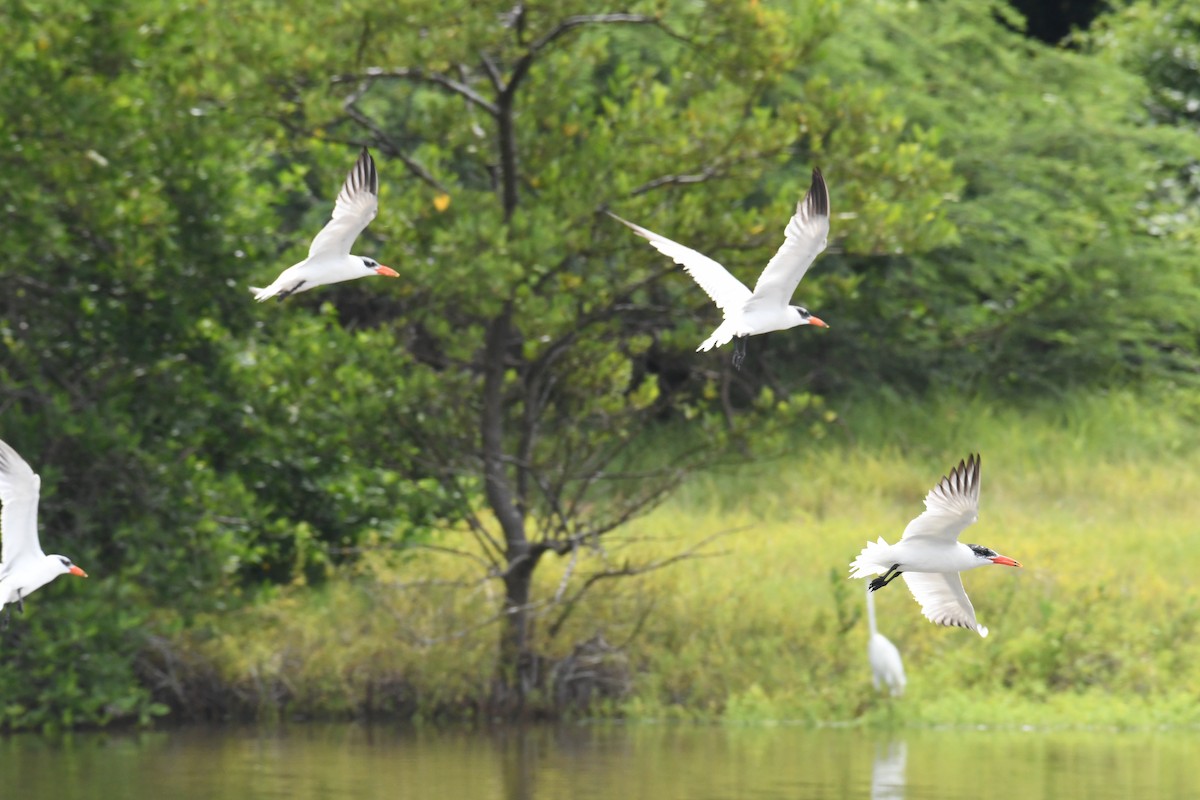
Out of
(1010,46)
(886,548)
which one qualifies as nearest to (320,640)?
(886,548)

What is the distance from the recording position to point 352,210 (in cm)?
983

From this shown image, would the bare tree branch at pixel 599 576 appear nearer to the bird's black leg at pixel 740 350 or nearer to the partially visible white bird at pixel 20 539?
the partially visible white bird at pixel 20 539

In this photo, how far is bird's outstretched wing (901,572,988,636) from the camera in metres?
10.1

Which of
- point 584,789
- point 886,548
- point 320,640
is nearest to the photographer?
point 886,548

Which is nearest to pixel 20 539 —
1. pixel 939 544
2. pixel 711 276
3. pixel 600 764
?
pixel 711 276

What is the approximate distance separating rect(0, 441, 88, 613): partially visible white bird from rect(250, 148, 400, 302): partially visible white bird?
1.81 m

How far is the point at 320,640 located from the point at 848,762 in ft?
16.5

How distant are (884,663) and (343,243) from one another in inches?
308

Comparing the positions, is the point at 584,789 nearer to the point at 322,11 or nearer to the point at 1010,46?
the point at 322,11

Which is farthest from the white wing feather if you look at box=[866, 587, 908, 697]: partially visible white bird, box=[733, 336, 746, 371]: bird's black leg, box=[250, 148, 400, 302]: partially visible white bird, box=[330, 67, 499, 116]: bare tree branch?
box=[866, 587, 908, 697]: partially visible white bird

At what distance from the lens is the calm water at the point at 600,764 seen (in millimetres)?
13586

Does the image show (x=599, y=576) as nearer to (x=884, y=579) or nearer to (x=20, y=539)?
(x=20, y=539)

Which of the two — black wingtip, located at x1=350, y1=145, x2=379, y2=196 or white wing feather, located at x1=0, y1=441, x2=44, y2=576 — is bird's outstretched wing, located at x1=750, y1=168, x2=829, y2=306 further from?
white wing feather, located at x1=0, y1=441, x2=44, y2=576

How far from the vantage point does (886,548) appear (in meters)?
9.38
